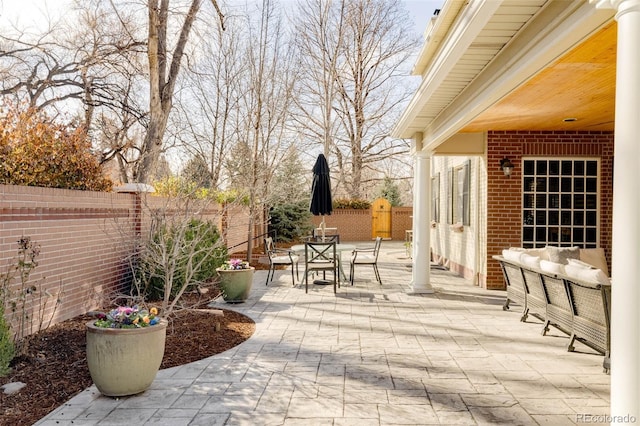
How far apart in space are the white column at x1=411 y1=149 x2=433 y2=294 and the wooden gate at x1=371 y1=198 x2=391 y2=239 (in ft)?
50.2

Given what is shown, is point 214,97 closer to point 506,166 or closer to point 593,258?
point 506,166

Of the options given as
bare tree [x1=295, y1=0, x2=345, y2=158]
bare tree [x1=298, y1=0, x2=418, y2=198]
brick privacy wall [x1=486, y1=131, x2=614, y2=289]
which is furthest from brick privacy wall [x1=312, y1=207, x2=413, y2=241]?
brick privacy wall [x1=486, y1=131, x2=614, y2=289]

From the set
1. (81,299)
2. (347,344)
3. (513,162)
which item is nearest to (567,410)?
(347,344)

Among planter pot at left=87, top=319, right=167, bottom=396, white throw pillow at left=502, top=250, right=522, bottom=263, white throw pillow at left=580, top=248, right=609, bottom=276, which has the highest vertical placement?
white throw pillow at left=502, top=250, right=522, bottom=263

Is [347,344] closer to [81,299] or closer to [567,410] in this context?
[567,410]

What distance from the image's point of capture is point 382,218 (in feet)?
79.5

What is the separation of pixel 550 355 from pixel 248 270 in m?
4.25

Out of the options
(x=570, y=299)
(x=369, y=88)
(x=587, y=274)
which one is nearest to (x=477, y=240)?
(x=570, y=299)

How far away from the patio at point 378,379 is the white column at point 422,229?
1715 millimetres

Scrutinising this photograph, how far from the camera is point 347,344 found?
17.2 feet

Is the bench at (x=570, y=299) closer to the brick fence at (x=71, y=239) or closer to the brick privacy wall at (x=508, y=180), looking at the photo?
the brick privacy wall at (x=508, y=180)

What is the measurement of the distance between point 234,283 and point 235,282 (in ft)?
0.07

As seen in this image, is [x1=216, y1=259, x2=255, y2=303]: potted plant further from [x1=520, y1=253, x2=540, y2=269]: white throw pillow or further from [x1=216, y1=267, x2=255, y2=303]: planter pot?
[x1=520, y1=253, x2=540, y2=269]: white throw pillow

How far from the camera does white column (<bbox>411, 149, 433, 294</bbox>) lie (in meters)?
8.58
